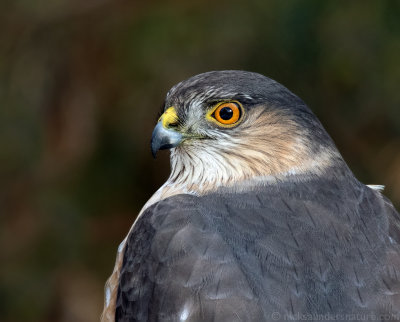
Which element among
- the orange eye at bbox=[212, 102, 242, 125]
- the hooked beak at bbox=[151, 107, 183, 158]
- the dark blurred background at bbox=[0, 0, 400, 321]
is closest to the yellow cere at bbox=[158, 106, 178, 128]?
the hooked beak at bbox=[151, 107, 183, 158]

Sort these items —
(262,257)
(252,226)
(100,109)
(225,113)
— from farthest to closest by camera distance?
(100,109) < (225,113) < (252,226) < (262,257)

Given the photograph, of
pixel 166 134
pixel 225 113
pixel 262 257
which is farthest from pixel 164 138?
pixel 262 257

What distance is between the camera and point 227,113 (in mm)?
4609

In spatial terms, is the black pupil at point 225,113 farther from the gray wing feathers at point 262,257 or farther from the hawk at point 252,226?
the gray wing feathers at point 262,257

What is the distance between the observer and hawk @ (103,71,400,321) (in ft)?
12.1

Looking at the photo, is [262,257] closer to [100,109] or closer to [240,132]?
[240,132]

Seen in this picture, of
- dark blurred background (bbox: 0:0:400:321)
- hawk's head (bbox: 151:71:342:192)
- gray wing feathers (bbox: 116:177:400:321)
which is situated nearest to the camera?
gray wing feathers (bbox: 116:177:400:321)

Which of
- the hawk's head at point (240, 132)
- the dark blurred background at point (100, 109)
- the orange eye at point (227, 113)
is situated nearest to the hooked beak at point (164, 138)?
the hawk's head at point (240, 132)

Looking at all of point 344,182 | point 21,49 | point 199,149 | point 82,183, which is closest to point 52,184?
point 82,183

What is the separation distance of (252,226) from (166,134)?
2.97ft

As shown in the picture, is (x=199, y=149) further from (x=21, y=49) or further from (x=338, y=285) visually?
(x=21, y=49)

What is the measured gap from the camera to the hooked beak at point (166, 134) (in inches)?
183

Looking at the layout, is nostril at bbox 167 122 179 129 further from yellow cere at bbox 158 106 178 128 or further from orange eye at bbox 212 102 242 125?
orange eye at bbox 212 102 242 125

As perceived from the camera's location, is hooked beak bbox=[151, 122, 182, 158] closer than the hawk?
No
